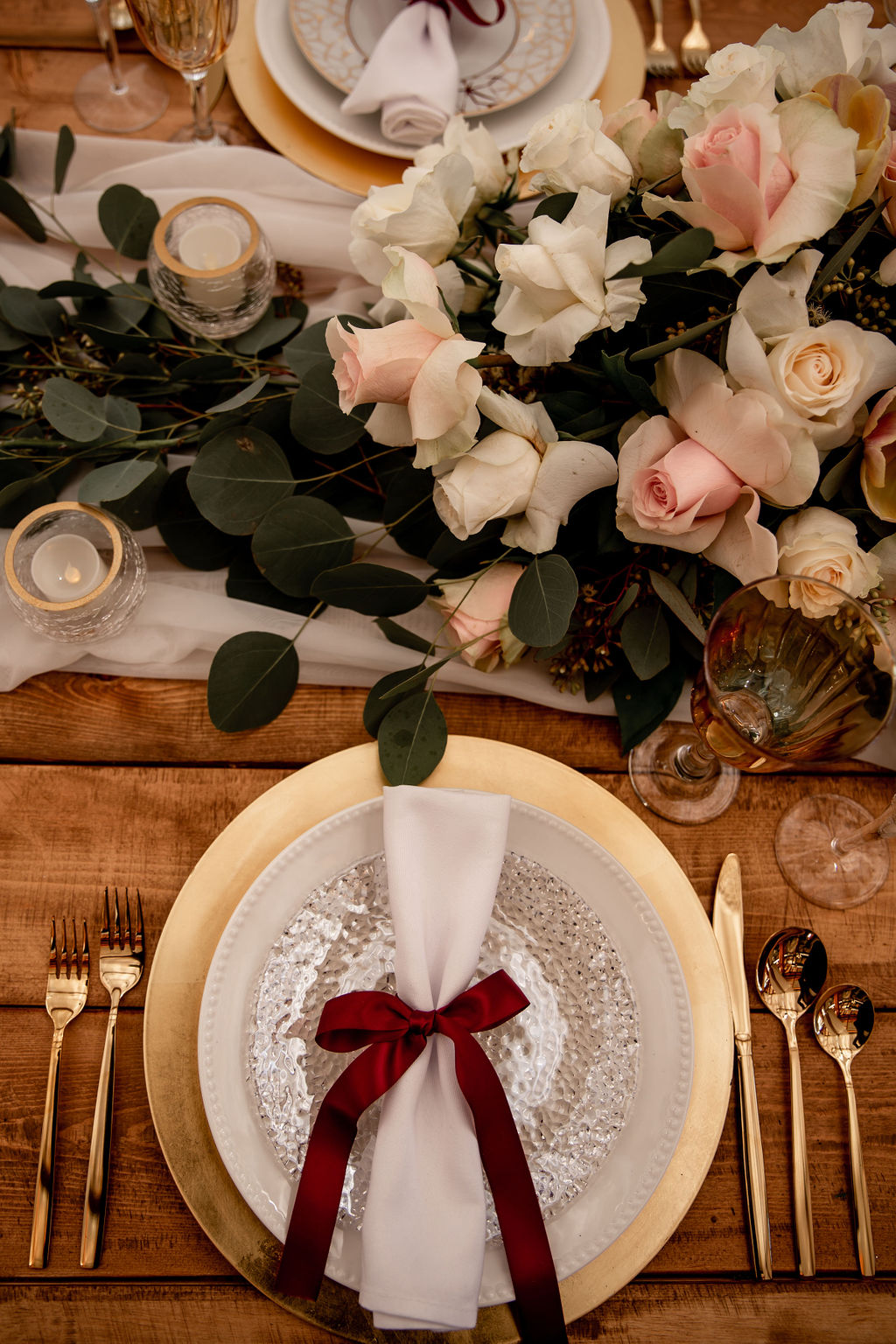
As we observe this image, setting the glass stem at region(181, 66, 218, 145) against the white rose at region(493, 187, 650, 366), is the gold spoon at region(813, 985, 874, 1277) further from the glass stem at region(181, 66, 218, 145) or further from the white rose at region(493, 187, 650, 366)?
the glass stem at region(181, 66, 218, 145)

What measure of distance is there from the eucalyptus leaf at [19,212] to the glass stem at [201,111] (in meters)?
0.20

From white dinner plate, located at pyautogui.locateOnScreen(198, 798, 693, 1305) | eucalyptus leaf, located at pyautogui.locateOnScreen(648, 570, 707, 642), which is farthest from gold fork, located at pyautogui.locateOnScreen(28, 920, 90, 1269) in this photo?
eucalyptus leaf, located at pyautogui.locateOnScreen(648, 570, 707, 642)

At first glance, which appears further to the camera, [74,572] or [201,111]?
[201,111]

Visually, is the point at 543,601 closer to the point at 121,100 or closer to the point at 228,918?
the point at 228,918

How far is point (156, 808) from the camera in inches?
31.7

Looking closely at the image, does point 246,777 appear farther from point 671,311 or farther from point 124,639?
point 671,311

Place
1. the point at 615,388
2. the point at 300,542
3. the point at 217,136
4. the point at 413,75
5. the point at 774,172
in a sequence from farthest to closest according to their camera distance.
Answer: the point at 217,136, the point at 413,75, the point at 300,542, the point at 615,388, the point at 774,172

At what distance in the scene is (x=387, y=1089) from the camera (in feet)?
2.08

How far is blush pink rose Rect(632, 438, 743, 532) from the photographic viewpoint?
568mm

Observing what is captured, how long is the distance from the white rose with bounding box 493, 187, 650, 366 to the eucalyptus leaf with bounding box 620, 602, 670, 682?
25cm

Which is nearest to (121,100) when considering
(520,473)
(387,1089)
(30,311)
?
(30,311)

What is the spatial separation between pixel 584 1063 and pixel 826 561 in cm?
42

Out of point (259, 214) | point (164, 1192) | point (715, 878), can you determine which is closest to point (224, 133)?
point (259, 214)

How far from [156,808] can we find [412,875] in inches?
10.7
